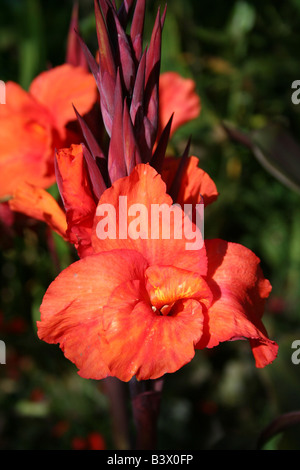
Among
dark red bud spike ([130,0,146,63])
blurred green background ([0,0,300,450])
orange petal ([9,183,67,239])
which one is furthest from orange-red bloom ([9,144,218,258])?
blurred green background ([0,0,300,450])

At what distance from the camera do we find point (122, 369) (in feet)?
1.20

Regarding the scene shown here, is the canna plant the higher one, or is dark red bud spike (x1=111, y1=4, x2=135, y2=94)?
dark red bud spike (x1=111, y1=4, x2=135, y2=94)

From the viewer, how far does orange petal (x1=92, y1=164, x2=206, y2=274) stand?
1.28 ft

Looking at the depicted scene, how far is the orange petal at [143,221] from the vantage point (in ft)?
1.28

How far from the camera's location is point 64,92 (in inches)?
23.0

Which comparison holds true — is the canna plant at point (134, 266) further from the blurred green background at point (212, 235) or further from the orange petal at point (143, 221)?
the blurred green background at point (212, 235)

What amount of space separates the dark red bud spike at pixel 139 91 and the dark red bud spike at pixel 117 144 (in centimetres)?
2

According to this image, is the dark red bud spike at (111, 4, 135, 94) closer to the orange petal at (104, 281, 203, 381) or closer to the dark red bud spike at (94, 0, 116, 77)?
the dark red bud spike at (94, 0, 116, 77)

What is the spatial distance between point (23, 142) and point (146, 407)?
390mm

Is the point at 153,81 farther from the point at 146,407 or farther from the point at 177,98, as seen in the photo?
the point at 146,407

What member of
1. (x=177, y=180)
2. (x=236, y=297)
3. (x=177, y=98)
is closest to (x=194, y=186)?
(x=177, y=180)

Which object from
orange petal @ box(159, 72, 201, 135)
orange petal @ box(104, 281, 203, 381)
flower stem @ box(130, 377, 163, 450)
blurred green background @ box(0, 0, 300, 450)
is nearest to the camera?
orange petal @ box(104, 281, 203, 381)

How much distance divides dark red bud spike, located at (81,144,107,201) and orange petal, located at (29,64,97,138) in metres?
0.16

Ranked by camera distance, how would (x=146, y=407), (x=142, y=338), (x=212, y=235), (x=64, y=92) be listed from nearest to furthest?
(x=142, y=338) < (x=146, y=407) < (x=64, y=92) < (x=212, y=235)
